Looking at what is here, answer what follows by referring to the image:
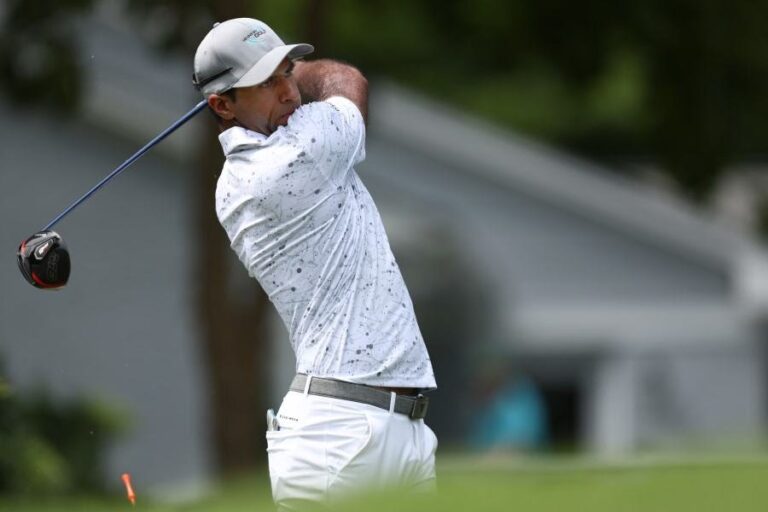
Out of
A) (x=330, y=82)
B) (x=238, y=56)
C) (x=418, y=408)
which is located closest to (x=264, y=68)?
(x=238, y=56)

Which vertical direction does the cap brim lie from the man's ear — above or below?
above

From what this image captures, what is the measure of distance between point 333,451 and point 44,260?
3.84ft

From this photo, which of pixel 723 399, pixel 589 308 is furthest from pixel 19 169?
pixel 723 399

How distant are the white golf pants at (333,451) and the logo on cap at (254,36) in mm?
1113

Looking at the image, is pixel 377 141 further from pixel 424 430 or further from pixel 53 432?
pixel 424 430

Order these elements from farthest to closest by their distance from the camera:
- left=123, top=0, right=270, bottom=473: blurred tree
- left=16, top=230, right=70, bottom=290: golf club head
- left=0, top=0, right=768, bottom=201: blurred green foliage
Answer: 1. left=123, top=0, right=270, bottom=473: blurred tree
2. left=0, top=0, right=768, bottom=201: blurred green foliage
3. left=16, top=230, right=70, bottom=290: golf club head

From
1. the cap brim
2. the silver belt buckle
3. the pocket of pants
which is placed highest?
the cap brim

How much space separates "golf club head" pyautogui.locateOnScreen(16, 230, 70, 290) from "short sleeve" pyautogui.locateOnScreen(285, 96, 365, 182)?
920 mm

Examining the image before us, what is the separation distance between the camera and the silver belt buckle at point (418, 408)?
5.82 meters

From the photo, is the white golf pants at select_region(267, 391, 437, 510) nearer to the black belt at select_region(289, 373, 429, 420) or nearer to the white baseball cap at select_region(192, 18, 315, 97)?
the black belt at select_region(289, 373, 429, 420)

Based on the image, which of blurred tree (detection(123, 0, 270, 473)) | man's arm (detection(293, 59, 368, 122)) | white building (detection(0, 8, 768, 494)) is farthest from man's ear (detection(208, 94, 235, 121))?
white building (detection(0, 8, 768, 494))

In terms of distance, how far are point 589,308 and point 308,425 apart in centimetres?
1781

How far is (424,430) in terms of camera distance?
19.4 feet

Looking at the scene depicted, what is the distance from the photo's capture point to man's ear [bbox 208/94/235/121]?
5840 millimetres
